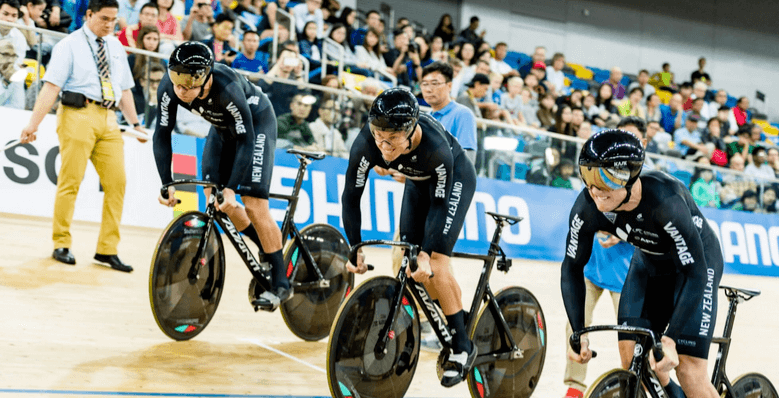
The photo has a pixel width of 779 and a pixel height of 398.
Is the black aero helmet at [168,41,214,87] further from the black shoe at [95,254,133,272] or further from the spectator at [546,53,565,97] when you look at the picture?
the spectator at [546,53,565,97]

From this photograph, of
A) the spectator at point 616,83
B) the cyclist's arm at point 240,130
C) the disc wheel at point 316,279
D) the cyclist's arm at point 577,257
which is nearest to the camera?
the cyclist's arm at point 577,257

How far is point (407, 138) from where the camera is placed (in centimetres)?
348

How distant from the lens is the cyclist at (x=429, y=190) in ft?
11.6

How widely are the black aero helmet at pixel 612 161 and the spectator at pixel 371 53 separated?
900cm

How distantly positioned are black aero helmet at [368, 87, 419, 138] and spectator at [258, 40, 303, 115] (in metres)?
4.82

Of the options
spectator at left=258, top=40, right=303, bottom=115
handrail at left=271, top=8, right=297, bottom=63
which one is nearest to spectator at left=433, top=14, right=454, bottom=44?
handrail at left=271, top=8, right=297, bottom=63

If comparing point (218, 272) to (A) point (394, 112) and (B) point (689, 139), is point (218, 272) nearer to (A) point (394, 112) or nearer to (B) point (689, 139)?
(A) point (394, 112)

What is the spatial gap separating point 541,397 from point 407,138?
6.09 feet

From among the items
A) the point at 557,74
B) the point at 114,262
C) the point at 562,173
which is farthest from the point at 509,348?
the point at 557,74

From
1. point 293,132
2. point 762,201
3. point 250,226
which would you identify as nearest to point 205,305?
point 250,226

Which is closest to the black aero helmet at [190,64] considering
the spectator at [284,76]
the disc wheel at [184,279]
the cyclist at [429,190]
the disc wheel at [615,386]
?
the disc wheel at [184,279]

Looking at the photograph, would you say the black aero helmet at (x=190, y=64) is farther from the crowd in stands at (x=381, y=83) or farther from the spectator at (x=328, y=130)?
the spectator at (x=328, y=130)

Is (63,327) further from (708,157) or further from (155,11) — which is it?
(708,157)

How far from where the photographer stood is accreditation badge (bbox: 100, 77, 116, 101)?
578 cm
